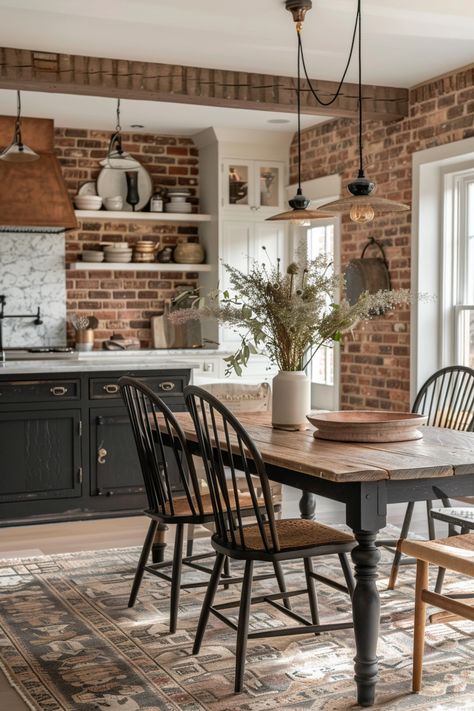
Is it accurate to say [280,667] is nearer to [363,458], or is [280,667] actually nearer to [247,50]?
[363,458]

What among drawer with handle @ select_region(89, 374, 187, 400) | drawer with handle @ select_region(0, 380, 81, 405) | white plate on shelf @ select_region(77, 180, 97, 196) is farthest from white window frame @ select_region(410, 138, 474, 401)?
white plate on shelf @ select_region(77, 180, 97, 196)

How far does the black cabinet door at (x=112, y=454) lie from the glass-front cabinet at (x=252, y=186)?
3202 millimetres

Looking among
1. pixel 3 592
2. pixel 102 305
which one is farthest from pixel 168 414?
pixel 102 305

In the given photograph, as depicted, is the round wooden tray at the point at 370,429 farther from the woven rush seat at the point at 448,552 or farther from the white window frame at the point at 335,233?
the white window frame at the point at 335,233

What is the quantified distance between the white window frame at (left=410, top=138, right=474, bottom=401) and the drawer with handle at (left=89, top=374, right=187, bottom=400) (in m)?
1.71

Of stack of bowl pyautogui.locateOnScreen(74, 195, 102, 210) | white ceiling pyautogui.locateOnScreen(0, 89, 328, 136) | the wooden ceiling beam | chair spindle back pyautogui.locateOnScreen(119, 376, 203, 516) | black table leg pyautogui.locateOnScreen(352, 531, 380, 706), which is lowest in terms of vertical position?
black table leg pyautogui.locateOnScreen(352, 531, 380, 706)

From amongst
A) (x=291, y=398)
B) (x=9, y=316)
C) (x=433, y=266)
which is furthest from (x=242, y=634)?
(x=9, y=316)

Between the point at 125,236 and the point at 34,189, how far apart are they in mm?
1148

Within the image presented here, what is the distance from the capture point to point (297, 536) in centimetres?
315

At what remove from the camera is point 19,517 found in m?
5.38

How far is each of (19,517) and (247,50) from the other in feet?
9.75

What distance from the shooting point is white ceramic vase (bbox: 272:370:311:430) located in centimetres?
374

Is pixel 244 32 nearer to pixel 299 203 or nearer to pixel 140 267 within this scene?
pixel 299 203

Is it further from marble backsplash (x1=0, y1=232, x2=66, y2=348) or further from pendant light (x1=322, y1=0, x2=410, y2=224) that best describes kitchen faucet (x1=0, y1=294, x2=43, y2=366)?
pendant light (x1=322, y1=0, x2=410, y2=224)
